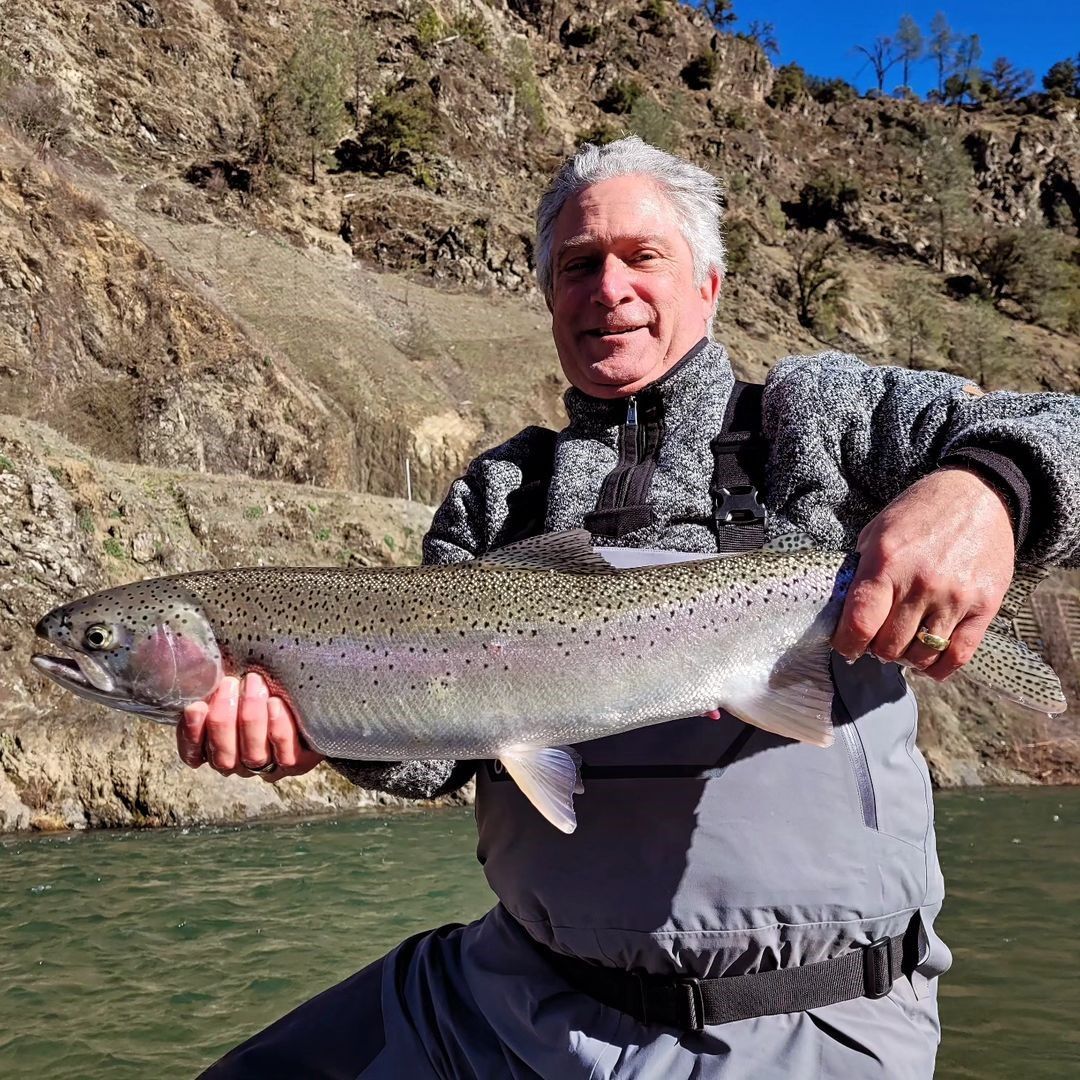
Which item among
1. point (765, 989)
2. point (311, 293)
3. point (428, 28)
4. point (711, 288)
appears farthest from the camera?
point (428, 28)

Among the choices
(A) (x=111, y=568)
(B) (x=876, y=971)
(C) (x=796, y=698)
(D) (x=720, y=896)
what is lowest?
(A) (x=111, y=568)

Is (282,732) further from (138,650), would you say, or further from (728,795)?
(728,795)

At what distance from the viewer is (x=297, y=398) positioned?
2644 cm

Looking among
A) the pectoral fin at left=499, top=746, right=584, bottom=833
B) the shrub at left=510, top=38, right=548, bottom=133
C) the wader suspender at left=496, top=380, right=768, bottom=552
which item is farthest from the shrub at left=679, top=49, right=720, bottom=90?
the pectoral fin at left=499, top=746, right=584, bottom=833

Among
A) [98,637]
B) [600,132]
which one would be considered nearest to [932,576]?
[98,637]

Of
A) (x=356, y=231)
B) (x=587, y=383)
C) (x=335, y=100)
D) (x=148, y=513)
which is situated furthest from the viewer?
(x=335, y=100)

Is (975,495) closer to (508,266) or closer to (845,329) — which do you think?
(508,266)

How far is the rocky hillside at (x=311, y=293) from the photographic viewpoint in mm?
16031

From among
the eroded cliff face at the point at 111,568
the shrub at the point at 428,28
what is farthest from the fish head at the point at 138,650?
the shrub at the point at 428,28

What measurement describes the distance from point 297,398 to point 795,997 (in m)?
25.3

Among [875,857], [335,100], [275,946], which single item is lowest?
[275,946]

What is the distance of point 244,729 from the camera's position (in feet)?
9.98

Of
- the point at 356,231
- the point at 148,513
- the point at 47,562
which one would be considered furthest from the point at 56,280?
the point at 356,231

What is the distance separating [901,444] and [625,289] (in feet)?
3.70
